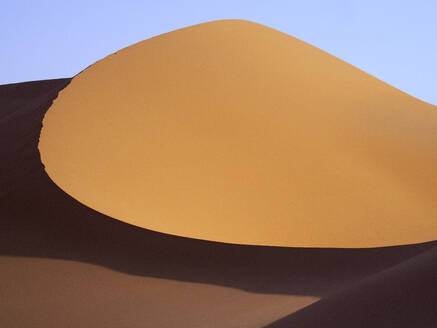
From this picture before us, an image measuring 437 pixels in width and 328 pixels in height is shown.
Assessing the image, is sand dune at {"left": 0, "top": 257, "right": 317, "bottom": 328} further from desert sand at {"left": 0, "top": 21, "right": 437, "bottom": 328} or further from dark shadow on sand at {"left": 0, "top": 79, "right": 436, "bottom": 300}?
dark shadow on sand at {"left": 0, "top": 79, "right": 436, "bottom": 300}

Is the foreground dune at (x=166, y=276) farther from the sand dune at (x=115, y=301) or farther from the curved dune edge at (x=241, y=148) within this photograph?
the curved dune edge at (x=241, y=148)

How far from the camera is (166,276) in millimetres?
10492

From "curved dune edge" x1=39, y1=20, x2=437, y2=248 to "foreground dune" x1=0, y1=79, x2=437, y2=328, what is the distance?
0.40 metres

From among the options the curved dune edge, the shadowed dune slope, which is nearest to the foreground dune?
the shadowed dune slope

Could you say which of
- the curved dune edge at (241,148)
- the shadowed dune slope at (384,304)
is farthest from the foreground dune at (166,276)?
the curved dune edge at (241,148)

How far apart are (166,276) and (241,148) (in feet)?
14.1

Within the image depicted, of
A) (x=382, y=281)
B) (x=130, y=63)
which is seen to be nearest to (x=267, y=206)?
(x=382, y=281)

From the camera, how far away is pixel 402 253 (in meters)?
10.8

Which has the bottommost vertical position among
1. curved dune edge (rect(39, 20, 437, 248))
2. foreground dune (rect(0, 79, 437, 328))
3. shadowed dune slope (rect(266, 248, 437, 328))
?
shadowed dune slope (rect(266, 248, 437, 328))

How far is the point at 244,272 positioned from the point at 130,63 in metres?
8.32

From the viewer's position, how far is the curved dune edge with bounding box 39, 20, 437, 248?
11992mm

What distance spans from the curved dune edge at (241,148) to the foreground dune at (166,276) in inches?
15.6

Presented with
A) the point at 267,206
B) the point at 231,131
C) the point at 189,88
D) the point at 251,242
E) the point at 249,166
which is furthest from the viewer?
the point at 189,88

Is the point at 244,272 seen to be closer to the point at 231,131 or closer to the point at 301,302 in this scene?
the point at 301,302
